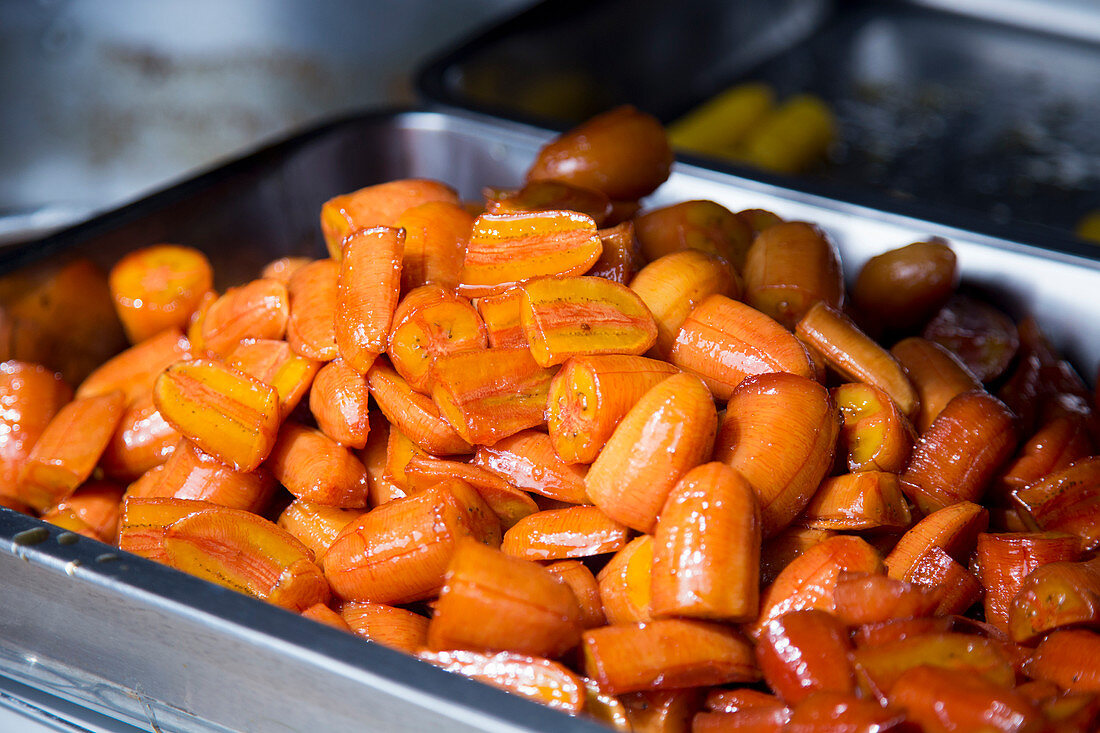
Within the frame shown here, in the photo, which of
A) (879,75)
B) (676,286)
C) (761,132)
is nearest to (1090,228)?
(761,132)

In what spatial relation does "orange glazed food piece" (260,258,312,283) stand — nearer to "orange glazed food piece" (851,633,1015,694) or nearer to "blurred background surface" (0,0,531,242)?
"orange glazed food piece" (851,633,1015,694)

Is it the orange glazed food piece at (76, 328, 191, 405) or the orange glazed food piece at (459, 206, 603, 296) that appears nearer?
the orange glazed food piece at (459, 206, 603, 296)

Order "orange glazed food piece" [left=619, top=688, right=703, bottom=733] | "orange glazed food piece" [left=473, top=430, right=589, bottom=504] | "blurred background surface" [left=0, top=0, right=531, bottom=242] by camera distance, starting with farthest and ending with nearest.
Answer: "blurred background surface" [left=0, top=0, right=531, bottom=242], "orange glazed food piece" [left=473, top=430, right=589, bottom=504], "orange glazed food piece" [left=619, top=688, right=703, bottom=733]

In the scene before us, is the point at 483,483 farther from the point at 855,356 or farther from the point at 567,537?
the point at 855,356

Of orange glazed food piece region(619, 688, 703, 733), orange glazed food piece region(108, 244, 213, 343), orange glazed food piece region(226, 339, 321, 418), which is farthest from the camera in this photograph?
orange glazed food piece region(108, 244, 213, 343)

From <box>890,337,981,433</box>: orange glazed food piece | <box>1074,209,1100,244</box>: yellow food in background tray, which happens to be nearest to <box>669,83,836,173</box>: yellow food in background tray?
<box>1074,209,1100,244</box>: yellow food in background tray
